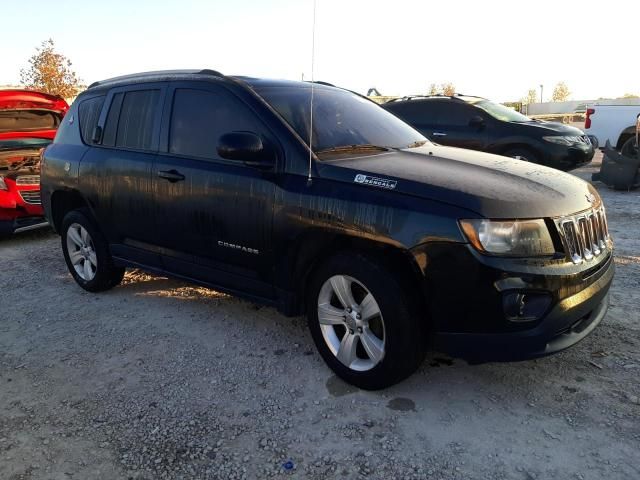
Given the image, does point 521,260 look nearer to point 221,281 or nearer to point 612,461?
point 612,461

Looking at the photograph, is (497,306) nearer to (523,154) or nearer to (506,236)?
(506,236)

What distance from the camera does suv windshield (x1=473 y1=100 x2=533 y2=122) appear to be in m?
9.17

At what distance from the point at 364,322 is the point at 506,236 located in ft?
3.01

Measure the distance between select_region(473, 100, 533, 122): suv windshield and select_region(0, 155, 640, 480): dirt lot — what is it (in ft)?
18.5

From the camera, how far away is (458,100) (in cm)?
934

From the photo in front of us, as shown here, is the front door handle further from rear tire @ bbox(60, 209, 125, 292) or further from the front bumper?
the front bumper

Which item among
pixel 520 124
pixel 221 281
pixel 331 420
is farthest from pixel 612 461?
pixel 520 124

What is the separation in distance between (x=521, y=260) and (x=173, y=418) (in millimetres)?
1993

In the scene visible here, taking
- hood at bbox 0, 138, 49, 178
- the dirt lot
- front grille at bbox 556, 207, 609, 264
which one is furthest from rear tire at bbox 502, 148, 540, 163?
hood at bbox 0, 138, 49, 178

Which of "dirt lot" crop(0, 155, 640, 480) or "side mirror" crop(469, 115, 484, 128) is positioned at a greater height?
"side mirror" crop(469, 115, 484, 128)

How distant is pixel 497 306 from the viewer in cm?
257

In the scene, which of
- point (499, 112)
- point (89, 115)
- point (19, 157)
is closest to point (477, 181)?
point (89, 115)

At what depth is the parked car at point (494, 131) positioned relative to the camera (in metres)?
8.75

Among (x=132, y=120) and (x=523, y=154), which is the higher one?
(x=132, y=120)
